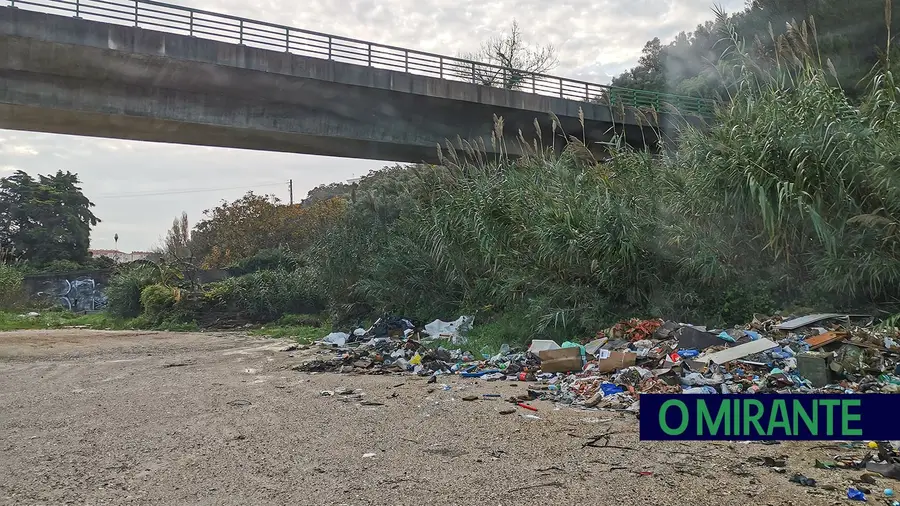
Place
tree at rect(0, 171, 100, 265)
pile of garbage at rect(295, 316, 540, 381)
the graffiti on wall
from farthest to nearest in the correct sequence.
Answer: tree at rect(0, 171, 100, 265) < the graffiti on wall < pile of garbage at rect(295, 316, 540, 381)

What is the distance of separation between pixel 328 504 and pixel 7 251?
132 feet

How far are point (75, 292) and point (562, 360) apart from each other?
96.5ft

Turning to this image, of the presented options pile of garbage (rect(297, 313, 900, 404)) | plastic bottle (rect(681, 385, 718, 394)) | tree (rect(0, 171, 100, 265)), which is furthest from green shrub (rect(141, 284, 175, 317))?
tree (rect(0, 171, 100, 265))

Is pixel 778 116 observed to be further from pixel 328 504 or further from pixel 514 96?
pixel 514 96

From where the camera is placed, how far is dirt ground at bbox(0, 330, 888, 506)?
331 cm

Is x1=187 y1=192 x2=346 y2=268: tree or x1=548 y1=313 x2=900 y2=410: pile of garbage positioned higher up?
x1=187 y1=192 x2=346 y2=268: tree

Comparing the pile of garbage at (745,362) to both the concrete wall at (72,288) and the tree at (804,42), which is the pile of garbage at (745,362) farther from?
the concrete wall at (72,288)

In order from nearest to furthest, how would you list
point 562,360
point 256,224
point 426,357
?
point 562,360
point 426,357
point 256,224

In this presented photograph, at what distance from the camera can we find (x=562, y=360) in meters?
6.91

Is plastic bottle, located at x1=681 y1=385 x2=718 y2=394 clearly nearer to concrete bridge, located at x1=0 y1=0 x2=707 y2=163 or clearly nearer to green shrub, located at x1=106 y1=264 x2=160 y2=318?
concrete bridge, located at x1=0 y1=0 x2=707 y2=163

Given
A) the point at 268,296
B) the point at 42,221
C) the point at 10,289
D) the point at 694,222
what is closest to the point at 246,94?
the point at 268,296

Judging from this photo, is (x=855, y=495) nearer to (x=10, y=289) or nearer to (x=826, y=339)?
(x=826, y=339)

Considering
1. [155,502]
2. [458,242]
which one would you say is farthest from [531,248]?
[155,502]

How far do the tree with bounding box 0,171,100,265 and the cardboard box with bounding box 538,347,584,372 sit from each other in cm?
3957
